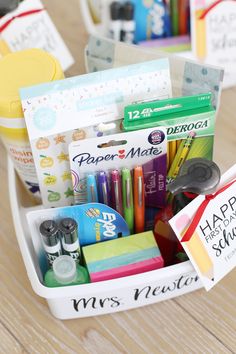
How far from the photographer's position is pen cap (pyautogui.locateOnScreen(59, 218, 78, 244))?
55cm

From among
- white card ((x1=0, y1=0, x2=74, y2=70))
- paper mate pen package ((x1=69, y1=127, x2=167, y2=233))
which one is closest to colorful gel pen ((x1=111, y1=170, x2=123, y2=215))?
paper mate pen package ((x1=69, y1=127, x2=167, y2=233))

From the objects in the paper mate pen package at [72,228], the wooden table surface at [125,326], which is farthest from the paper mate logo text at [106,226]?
the wooden table surface at [125,326]

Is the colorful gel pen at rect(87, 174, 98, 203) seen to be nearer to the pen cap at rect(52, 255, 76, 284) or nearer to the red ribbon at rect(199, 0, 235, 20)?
the pen cap at rect(52, 255, 76, 284)

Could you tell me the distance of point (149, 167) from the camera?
1.95 feet

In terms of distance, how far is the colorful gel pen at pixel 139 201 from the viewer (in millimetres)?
575

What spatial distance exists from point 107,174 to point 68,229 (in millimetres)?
80

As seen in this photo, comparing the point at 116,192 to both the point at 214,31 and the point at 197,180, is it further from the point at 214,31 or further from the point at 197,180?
the point at 214,31

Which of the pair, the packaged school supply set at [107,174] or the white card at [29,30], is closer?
the packaged school supply set at [107,174]

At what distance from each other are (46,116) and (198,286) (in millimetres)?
265

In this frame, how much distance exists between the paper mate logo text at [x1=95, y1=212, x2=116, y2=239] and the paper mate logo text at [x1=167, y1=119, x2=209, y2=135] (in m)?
0.11

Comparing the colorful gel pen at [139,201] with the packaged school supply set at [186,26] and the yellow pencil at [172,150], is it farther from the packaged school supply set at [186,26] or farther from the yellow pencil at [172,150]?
the packaged school supply set at [186,26]

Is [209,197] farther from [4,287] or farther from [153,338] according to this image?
[4,287]

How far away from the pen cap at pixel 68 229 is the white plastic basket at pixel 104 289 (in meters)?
0.05

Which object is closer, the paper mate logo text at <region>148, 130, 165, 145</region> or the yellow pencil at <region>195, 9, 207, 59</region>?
the paper mate logo text at <region>148, 130, 165, 145</region>
